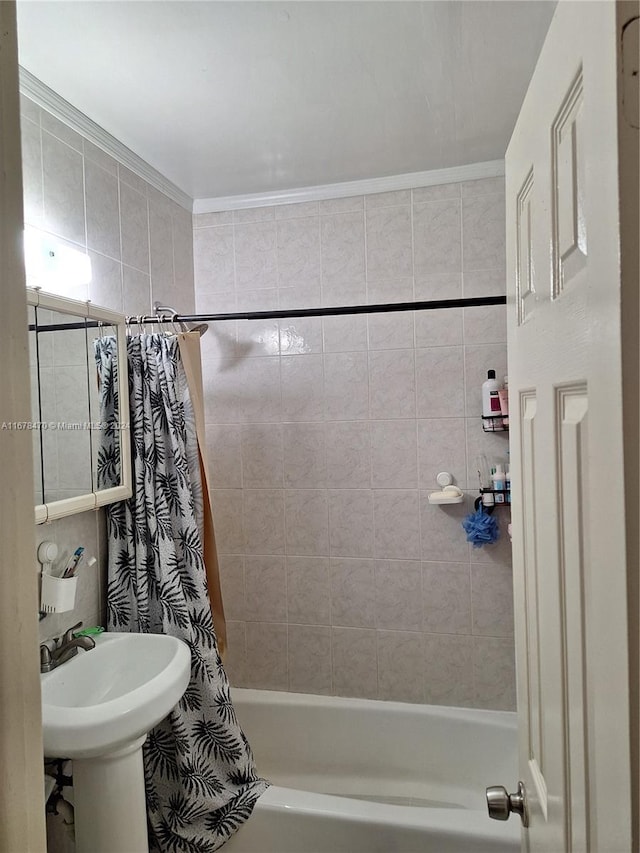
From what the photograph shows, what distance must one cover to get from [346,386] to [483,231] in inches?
33.1

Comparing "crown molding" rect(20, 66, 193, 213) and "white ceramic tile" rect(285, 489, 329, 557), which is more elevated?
"crown molding" rect(20, 66, 193, 213)

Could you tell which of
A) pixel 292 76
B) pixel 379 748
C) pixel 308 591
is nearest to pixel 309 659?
pixel 308 591

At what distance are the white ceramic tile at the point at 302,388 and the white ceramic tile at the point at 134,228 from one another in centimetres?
72

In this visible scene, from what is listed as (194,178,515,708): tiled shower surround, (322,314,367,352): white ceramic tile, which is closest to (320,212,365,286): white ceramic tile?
(194,178,515,708): tiled shower surround

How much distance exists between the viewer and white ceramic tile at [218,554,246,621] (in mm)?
2533

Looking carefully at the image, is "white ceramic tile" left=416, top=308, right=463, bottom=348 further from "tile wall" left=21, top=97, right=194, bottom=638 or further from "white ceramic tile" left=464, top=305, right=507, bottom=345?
"tile wall" left=21, top=97, right=194, bottom=638

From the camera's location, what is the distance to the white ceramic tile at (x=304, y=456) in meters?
2.43

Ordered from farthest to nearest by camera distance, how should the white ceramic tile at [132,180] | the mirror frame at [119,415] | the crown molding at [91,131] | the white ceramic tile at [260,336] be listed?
the white ceramic tile at [260,336] → the white ceramic tile at [132,180] → the crown molding at [91,131] → the mirror frame at [119,415]

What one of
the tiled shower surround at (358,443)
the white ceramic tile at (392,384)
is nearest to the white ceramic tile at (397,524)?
the tiled shower surround at (358,443)

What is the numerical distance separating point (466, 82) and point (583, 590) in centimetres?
169

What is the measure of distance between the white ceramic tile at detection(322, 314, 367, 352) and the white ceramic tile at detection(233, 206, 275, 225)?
55cm

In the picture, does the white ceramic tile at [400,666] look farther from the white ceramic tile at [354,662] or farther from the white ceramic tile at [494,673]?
the white ceramic tile at [494,673]

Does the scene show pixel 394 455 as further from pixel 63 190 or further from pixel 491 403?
pixel 63 190

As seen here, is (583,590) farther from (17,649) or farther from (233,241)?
(233,241)
